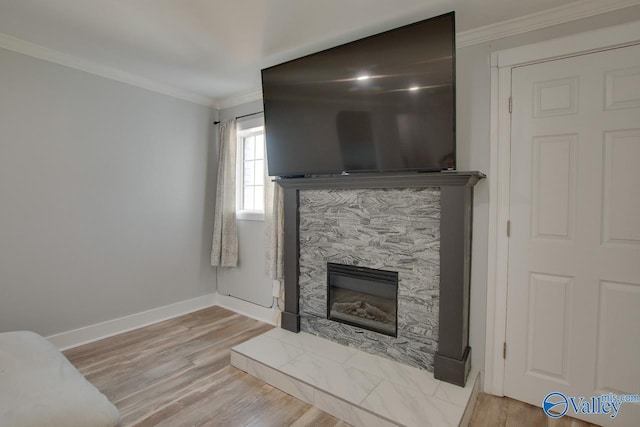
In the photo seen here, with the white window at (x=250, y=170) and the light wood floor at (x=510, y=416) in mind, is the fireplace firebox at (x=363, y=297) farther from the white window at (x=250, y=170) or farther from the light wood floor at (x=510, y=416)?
the white window at (x=250, y=170)

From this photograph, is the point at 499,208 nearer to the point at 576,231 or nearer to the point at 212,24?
the point at 576,231

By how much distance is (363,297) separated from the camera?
2.59m

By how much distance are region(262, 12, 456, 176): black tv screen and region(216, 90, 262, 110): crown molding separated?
2.47ft

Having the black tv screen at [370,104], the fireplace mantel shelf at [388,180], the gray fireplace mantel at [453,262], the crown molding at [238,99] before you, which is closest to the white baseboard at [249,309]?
the fireplace mantel shelf at [388,180]

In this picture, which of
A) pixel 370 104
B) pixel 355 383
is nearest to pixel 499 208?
pixel 370 104

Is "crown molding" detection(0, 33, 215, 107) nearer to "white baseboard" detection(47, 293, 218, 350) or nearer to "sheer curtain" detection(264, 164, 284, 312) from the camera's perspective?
"sheer curtain" detection(264, 164, 284, 312)

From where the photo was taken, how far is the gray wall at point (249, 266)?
3.44 meters

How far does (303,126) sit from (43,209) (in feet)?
7.18

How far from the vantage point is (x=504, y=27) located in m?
2.06

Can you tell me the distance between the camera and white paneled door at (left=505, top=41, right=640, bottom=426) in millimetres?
1760

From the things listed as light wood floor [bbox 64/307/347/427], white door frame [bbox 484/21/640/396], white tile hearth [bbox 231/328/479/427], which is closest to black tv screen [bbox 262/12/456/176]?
white door frame [bbox 484/21/640/396]

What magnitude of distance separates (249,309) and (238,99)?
2.34 meters

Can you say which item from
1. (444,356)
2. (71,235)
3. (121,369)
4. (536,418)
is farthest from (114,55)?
(536,418)

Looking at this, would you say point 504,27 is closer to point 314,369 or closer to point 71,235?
point 314,369
